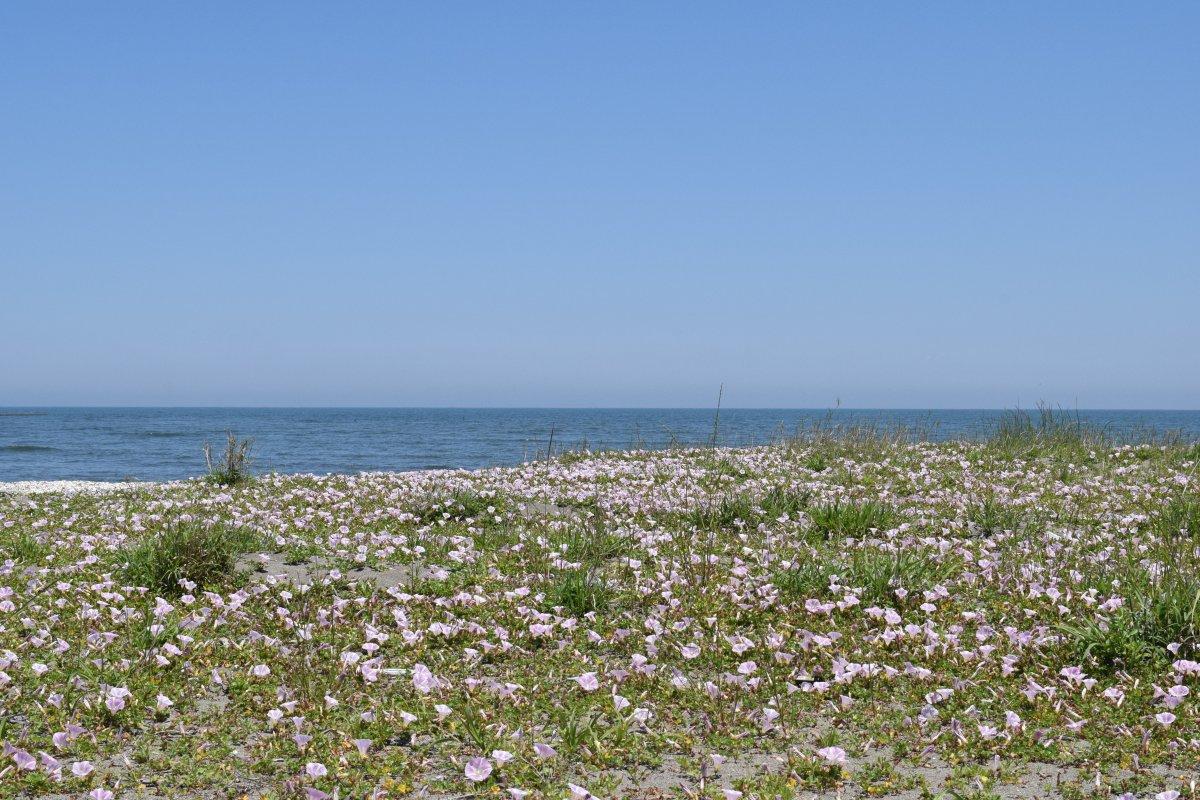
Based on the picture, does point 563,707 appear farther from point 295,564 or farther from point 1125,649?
point 295,564

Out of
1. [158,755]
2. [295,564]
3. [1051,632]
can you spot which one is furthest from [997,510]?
[158,755]

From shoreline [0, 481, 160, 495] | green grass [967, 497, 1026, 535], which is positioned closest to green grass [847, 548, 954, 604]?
green grass [967, 497, 1026, 535]

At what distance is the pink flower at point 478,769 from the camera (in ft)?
12.6

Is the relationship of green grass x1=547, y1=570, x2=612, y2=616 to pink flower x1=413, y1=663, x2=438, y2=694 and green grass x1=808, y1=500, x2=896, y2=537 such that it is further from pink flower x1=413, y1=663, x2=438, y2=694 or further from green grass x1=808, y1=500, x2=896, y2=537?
green grass x1=808, y1=500, x2=896, y2=537

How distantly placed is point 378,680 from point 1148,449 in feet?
59.6

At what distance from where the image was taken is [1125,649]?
17.7 ft

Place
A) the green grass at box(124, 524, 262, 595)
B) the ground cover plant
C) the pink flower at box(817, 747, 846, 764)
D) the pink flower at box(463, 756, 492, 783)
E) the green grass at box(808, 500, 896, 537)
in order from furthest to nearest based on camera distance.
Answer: the green grass at box(808, 500, 896, 537), the green grass at box(124, 524, 262, 595), the ground cover plant, the pink flower at box(817, 747, 846, 764), the pink flower at box(463, 756, 492, 783)

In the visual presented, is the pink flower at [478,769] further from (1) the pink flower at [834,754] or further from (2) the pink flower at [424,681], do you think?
(1) the pink flower at [834,754]

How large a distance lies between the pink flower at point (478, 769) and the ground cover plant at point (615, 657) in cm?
2

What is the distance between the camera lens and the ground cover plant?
164 inches

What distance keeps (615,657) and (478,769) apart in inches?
85.1

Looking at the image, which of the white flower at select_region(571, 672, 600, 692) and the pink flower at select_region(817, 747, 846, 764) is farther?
the white flower at select_region(571, 672, 600, 692)

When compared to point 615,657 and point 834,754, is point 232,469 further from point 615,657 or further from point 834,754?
point 834,754

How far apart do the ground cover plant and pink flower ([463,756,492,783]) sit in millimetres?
22
